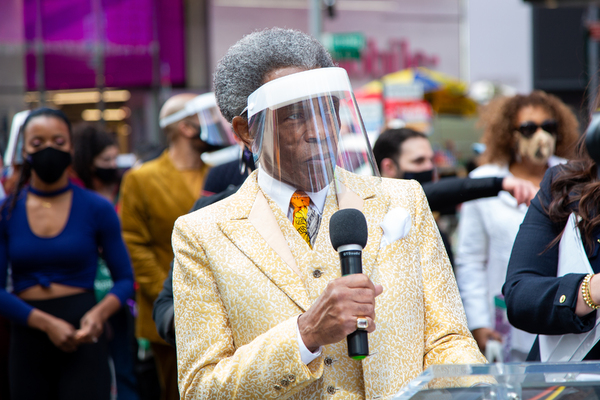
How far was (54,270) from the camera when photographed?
374 cm

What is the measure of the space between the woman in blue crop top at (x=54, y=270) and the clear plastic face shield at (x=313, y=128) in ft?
7.46

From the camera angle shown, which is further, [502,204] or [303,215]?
[502,204]

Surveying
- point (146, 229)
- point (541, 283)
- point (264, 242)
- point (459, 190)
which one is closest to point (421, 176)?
point (459, 190)

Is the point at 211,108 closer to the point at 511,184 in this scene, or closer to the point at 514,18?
the point at 511,184

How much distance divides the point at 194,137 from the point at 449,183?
2.21 meters

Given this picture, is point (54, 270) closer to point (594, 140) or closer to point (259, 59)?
point (259, 59)

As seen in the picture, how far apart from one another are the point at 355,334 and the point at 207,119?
333cm

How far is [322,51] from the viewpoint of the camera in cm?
194

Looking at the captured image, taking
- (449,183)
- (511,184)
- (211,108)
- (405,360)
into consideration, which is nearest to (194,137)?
(211,108)

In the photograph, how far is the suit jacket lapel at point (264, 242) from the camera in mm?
1773

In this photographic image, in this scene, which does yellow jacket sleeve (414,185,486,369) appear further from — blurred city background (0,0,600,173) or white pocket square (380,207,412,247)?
blurred city background (0,0,600,173)

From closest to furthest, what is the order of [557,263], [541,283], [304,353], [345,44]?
[304,353], [541,283], [557,263], [345,44]

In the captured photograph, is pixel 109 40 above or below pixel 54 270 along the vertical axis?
above

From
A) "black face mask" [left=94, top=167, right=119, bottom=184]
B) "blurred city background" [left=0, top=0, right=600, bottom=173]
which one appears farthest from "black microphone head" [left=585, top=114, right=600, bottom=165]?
"blurred city background" [left=0, top=0, right=600, bottom=173]
